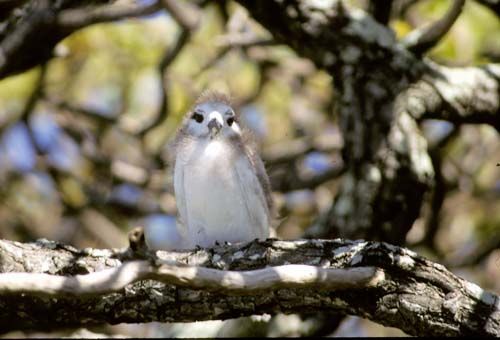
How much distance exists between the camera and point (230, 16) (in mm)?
7016

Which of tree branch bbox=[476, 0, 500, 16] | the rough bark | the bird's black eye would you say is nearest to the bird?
the bird's black eye

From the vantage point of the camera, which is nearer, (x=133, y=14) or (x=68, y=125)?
(x=133, y=14)

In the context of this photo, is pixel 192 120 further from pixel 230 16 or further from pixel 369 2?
pixel 230 16

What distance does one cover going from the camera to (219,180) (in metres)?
4.95

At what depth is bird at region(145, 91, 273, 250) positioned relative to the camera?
16.3 feet

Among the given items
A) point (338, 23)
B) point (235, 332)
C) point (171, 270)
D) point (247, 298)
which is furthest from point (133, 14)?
point (171, 270)

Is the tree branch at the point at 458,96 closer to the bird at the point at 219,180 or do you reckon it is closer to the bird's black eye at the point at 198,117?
the bird at the point at 219,180

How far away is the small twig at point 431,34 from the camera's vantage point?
4.90 metres

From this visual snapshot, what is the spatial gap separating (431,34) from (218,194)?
4.64 ft

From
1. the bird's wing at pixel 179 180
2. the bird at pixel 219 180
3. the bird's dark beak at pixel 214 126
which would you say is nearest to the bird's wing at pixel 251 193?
the bird at pixel 219 180

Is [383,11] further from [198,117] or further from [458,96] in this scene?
[198,117]

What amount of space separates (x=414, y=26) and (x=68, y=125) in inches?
101

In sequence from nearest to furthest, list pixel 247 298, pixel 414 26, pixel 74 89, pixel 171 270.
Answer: pixel 171 270 < pixel 247 298 < pixel 414 26 < pixel 74 89

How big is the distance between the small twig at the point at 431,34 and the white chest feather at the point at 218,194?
1102mm
